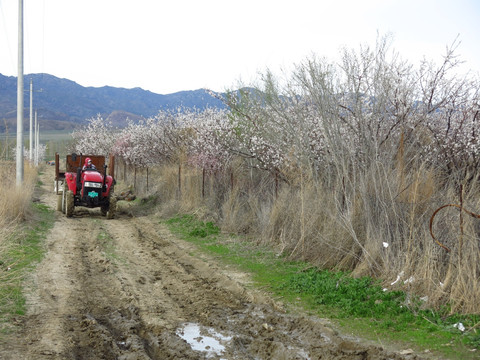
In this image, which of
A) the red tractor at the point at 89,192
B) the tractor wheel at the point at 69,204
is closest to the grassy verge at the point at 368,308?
the red tractor at the point at 89,192

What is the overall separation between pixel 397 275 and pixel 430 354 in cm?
196

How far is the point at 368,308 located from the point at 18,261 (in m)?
5.96

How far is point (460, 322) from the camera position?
18.6ft

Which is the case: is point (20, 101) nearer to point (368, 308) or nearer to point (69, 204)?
point (69, 204)

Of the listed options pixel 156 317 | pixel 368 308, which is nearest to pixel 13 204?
pixel 156 317

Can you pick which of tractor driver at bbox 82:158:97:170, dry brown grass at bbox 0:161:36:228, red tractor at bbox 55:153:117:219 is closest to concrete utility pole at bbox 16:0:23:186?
red tractor at bbox 55:153:117:219

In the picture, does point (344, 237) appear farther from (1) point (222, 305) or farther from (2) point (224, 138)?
(2) point (224, 138)

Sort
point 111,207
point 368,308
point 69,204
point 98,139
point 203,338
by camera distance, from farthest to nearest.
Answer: point 98,139 → point 111,207 → point 69,204 → point 368,308 → point 203,338

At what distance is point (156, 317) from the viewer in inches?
246

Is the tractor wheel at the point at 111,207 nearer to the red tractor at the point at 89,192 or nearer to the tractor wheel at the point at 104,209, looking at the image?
the red tractor at the point at 89,192

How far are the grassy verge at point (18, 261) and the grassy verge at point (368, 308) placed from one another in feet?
11.4

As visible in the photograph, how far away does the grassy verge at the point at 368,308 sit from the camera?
17.6 feet

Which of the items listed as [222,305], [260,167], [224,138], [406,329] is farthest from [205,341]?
[224,138]

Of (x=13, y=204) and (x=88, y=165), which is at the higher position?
(x=88, y=165)
